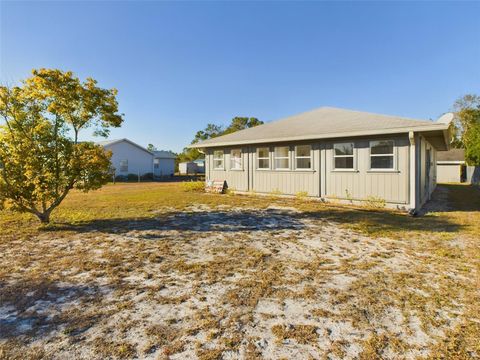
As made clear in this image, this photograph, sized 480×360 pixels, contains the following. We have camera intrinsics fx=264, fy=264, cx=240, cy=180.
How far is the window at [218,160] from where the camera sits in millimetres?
15720

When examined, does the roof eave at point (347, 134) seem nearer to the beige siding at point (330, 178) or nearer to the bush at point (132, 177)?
the beige siding at point (330, 178)

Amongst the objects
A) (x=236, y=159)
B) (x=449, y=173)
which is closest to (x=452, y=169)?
(x=449, y=173)

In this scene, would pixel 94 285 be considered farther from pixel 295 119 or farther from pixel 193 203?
pixel 295 119

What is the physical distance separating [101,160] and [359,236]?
23.6 feet

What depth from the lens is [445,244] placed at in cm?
567

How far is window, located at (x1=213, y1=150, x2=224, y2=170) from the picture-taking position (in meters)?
15.7

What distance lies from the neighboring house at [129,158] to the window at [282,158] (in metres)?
22.4

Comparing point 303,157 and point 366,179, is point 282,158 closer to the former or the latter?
point 303,157

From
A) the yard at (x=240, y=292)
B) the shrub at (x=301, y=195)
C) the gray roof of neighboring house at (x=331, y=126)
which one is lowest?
the yard at (x=240, y=292)

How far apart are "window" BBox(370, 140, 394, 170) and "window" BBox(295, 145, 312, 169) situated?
8.58 feet

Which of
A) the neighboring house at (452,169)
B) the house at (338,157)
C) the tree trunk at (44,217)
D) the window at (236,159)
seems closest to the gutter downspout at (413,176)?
the house at (338,157)

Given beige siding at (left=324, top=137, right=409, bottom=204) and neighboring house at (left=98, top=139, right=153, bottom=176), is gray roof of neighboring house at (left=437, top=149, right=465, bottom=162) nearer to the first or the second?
beige siding at (left=324, top=137, right=409, bottom=204)

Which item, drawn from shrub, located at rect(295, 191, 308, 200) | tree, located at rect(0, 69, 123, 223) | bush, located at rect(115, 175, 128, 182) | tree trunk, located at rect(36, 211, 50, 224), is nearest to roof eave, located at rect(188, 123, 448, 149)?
shrub, located at rect(295, 191, 308, 200)

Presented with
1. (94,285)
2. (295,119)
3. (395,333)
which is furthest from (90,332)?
(295,119)
